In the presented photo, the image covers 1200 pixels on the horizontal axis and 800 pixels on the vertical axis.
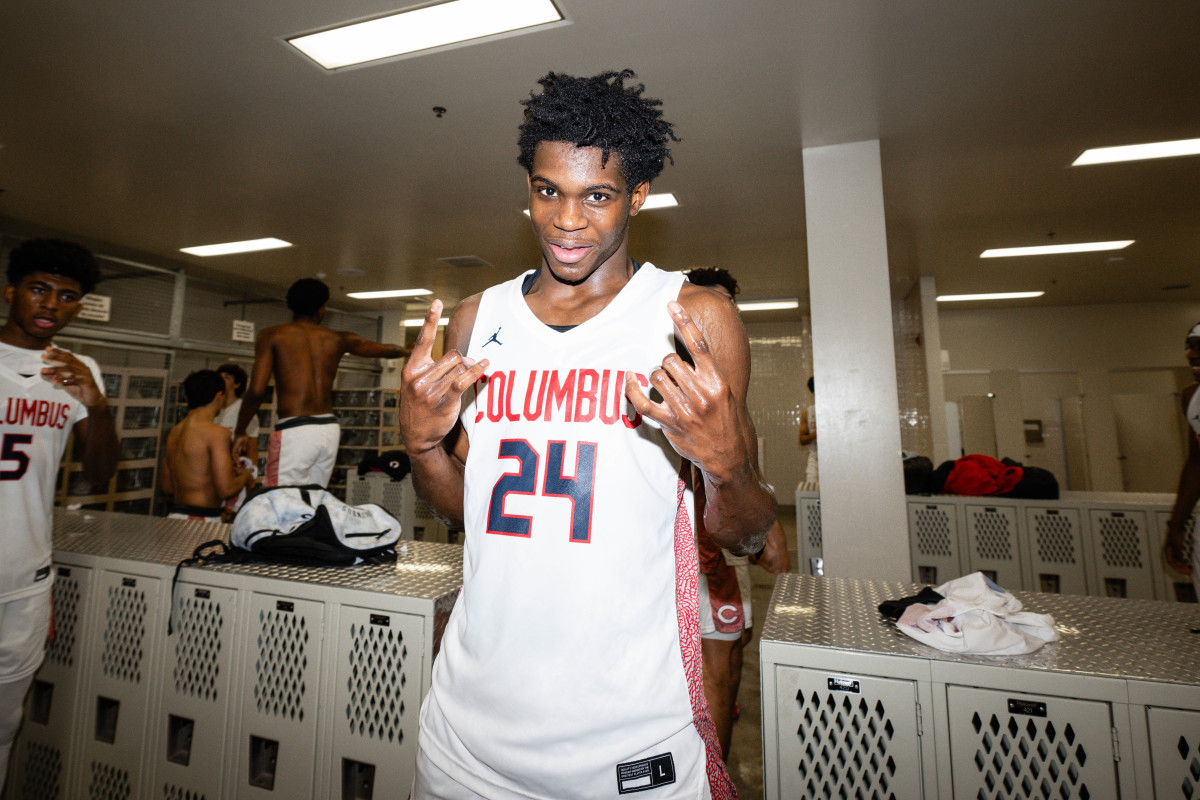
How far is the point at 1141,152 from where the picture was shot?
3639 mm

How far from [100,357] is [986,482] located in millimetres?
7885

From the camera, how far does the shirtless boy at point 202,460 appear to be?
296cm

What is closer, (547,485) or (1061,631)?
(547,485)

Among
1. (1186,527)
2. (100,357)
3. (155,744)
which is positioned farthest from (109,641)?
(100,357)

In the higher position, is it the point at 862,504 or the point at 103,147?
the point at 103,147

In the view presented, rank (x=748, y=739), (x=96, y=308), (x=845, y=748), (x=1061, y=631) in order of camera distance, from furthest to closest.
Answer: (x=96, y=308) < (x=748, y=739) < (x=1061, y=631) < (x=845, y=748)

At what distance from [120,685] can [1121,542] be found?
498cm

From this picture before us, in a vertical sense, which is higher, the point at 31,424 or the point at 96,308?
the point at 96,308

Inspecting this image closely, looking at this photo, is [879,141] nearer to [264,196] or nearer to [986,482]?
[986,482]

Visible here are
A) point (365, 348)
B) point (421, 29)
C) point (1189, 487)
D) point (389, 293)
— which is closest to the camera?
point (1189, 487)

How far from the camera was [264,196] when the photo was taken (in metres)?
4.47

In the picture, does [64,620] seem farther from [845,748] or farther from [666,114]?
[666,114]

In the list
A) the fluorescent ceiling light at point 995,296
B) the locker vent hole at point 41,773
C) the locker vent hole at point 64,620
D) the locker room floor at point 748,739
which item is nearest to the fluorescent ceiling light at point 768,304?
the fluorescent ceiling light at point 995,296

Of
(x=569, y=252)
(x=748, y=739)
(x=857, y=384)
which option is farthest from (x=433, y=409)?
(x=857, y=384)
